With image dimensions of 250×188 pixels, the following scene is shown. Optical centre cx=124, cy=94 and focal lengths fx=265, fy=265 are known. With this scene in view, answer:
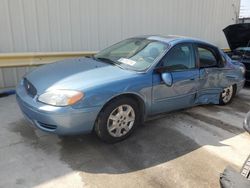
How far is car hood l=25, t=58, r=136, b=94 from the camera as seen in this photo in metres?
3.31

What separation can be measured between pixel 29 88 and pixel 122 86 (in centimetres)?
125

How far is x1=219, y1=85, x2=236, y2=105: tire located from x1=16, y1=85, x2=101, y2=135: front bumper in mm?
2991

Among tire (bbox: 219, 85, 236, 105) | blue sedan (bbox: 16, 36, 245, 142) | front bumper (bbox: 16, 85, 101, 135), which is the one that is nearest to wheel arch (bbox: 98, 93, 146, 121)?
blue sedan (bbox: 16, 36, 245, 142)

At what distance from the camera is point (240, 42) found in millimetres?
7094

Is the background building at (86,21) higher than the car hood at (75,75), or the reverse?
the background building at (86,21)

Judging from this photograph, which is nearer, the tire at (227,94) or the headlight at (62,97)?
the headlight at (62,97)

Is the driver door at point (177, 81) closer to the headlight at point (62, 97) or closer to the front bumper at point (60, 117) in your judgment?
the front bumper at point (60, 117)

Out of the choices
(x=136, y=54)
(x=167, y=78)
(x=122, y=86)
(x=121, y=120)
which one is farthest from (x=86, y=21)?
(x=121, y=120)

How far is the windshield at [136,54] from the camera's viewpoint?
3.88 meters

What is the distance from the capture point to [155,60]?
12.7ft

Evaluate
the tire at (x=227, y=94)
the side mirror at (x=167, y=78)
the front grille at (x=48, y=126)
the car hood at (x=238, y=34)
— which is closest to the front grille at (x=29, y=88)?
the front grille at (x=48, y=126)

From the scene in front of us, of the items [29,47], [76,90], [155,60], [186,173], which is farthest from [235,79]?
[29,47]

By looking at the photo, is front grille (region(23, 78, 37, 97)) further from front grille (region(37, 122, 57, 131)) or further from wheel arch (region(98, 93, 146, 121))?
wheel arch (region(98, 93, 146, 121))

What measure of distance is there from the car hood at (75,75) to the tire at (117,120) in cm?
34
